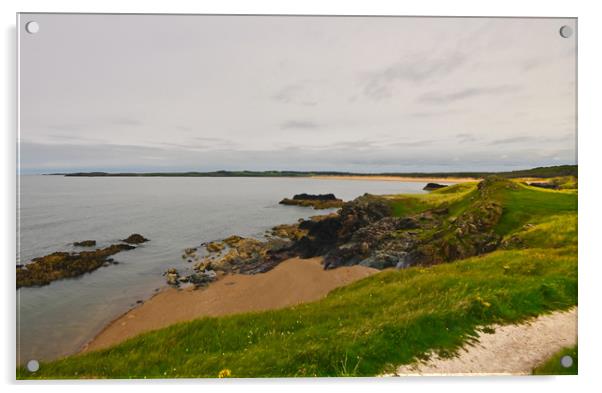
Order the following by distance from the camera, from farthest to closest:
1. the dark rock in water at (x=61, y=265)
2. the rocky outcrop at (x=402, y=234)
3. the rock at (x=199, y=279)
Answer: the rocky outcrop at (x=402, y=234) < the rock at (x=199, y=279) < the dark rock in water at (x=61, y=265)

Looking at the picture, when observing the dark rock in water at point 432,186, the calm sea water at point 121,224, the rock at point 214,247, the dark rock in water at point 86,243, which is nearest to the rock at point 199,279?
the calm sea water at point 121,224

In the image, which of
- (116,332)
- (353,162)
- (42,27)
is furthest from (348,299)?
(42,27)

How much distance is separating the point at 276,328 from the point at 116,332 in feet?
14.2

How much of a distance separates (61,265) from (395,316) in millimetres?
8612

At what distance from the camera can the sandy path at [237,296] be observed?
7.49 metres

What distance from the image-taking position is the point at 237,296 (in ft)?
26.5

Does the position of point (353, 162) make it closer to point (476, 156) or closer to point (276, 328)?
point (476, 156)

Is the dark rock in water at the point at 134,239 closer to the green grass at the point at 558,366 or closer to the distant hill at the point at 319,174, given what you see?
the distant hill at the point at 319,174

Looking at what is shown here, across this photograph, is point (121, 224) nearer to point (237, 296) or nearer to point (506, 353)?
point (237, 296)

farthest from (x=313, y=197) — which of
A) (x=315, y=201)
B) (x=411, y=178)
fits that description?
(x=411, y=178)

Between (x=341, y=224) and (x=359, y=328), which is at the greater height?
(x=341, y=224)

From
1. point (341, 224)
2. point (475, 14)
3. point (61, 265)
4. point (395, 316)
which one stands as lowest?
point (395, 316)

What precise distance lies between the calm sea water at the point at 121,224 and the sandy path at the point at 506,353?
438 centimetres

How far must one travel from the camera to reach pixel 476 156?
8117 mm
